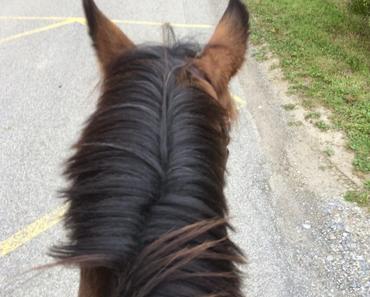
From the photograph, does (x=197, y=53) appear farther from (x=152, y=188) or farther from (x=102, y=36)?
(x=152, y=188)

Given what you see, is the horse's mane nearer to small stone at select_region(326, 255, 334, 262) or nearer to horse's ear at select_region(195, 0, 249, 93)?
horse's ear at select_region(195, 0, 249, 93)

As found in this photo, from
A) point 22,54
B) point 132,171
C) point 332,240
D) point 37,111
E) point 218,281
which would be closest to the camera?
point 218,281

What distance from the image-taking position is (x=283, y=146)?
5.47 m

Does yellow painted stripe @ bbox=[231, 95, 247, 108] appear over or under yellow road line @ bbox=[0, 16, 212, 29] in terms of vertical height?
Result: under

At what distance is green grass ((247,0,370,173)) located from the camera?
5.87m

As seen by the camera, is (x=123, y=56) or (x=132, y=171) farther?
(x=123, y=56)

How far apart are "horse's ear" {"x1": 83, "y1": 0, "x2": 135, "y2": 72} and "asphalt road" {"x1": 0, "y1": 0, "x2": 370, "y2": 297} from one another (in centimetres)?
55

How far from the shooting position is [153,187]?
1.51 metres

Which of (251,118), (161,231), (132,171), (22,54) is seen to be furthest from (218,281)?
(22,54)

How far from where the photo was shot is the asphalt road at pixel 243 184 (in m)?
3.96

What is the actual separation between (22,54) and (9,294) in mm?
4425

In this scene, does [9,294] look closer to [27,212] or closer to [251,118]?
[27,212]

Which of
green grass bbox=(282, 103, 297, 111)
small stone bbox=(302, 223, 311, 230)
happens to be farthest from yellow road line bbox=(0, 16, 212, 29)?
small stone bbox=(302, 223, 311, 230)

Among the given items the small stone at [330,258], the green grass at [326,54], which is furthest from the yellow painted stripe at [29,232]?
the green grass at [326,54]
